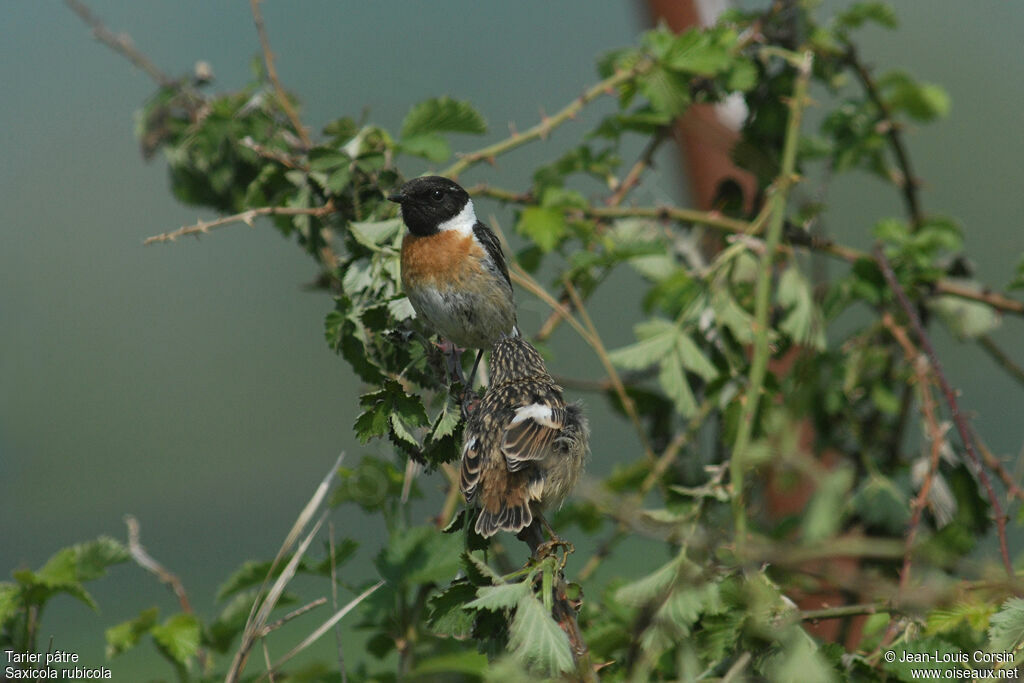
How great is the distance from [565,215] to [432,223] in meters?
0.53

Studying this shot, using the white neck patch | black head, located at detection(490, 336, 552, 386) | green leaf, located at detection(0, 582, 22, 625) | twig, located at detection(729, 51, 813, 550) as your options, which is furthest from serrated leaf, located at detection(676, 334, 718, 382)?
green leaf, located at detection(0, 582, 22, 625)

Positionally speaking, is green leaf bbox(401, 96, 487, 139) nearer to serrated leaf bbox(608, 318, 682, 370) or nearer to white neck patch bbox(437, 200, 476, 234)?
white neck patch bbox(437, 200, 476, 234)

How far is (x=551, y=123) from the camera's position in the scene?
338cm

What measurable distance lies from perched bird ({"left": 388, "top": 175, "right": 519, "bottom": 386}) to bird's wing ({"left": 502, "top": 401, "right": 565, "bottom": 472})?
0.51 meters

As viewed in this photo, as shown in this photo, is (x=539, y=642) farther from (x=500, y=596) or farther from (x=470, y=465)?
(x=470, y=465)

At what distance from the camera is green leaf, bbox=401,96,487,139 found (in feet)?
9.97

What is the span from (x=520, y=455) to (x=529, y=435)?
6cm

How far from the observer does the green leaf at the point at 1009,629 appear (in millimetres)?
2006

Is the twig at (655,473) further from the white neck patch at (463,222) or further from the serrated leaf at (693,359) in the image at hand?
the white neck patch at (463,222)

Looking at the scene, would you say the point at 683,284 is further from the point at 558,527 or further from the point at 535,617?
the point at 535,617

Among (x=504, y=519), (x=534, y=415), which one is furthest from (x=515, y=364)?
(x=504, y=519)

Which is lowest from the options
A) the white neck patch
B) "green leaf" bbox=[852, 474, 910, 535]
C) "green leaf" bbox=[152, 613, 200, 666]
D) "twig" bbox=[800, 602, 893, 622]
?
"green leaf" bbox=[852, 474, 910, 535]

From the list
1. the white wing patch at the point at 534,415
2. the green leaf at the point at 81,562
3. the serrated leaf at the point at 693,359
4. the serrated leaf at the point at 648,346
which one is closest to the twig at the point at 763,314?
the serrated leaf at the point at 693,359

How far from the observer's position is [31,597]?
254 centimetres
